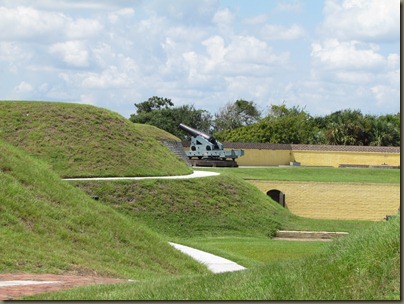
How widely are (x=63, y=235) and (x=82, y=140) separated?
19.5 meters

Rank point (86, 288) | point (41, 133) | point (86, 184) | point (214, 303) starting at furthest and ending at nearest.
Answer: point (41, 133) → point (86, 184) → point (86, 288) → point (214, 303)

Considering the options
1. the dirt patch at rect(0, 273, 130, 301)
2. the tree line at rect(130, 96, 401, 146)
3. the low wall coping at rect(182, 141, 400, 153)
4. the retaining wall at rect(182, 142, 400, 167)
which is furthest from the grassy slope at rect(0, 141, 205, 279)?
the tree line at rect(130, 96, 401, 146)

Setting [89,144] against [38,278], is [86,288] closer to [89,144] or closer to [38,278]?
[38,278]

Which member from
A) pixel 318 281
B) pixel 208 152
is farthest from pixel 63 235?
pixel 208 152

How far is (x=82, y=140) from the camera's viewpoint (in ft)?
106

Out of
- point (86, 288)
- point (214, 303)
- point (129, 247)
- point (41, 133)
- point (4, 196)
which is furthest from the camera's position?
point (41, 133)

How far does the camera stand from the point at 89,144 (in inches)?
1270

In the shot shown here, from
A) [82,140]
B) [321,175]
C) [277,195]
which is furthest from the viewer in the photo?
[321,175]

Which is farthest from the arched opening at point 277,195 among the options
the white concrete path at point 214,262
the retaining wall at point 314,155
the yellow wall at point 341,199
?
the white concrete path at point 214,262

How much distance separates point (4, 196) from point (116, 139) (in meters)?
20.7

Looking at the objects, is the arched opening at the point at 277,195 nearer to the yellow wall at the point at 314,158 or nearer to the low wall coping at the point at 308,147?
the low wall coping at the point at 308,147

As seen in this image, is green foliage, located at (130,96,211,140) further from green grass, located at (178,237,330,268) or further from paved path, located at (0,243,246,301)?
paved path, located at (0,243,246,301)

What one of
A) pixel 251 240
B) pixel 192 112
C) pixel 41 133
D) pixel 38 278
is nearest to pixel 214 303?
pixel 38 278

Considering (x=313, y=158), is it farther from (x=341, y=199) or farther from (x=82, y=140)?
(x=82, y=140)
